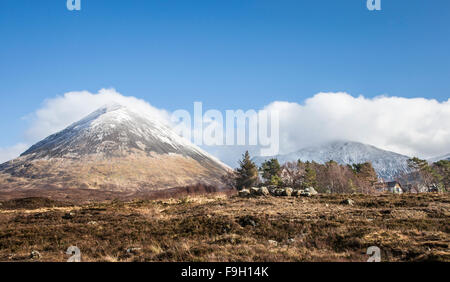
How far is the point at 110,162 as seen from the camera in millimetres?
139750

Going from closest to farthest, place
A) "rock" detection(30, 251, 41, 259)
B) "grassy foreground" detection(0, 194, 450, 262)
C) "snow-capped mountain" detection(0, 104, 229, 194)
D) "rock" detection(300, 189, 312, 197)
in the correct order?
"grassy foreground" detection(0, 194, 450, 262), "rock" detection(30, 251, 41, 259), "rock" detection(300, 189, 312, 197), "snow-capped mountain" detection(0, 104, 229, 194)

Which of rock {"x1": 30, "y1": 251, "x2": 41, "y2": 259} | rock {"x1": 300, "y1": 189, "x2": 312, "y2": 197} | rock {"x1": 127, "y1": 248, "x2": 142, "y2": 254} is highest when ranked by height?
rock {"x1": 127, "y1": 248, "x2": 142, "y2": 254}

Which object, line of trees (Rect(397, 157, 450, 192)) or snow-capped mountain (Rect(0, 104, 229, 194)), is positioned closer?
line of trees (Rect(397, 157, 450, 192))

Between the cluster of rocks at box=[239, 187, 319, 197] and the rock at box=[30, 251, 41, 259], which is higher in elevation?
the rock at box=[30, 251, 41, 259]

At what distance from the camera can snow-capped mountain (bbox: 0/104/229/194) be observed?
385ft

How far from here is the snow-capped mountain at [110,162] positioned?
385 ft

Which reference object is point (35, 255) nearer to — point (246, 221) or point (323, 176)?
point (246, 221)

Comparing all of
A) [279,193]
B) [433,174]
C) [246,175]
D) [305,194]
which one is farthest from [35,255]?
[433,174]

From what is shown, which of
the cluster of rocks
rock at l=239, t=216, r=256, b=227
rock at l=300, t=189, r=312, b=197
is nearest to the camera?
rock at l=239, t=216, r=256, b=227

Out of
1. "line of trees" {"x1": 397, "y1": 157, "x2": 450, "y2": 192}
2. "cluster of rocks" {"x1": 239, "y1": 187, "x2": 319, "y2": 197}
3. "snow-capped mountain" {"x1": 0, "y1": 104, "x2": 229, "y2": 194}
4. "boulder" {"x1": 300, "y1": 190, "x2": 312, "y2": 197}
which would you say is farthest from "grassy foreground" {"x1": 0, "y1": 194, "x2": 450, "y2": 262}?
"snow-capped mountain" {"x1": 0, "y1": 104, "x2": 229, "y2": 194}

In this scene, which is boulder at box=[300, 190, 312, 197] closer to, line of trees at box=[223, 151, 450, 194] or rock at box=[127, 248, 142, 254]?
line of trees at box=[223, 151, 450, 194]

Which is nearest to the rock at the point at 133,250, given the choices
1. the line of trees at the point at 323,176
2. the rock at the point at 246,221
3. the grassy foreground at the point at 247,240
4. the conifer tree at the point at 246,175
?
the grassy foreground at the point at 247,240
